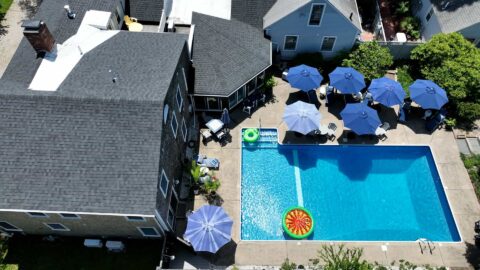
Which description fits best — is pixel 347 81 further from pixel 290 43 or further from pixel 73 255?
pixel 73 255

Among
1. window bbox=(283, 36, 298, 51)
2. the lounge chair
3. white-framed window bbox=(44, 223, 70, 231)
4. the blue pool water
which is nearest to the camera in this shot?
white-framed window bbox=(44, 223, 70, 231)

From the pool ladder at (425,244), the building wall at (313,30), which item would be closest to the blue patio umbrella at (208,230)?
the pool ladder at (425,244)

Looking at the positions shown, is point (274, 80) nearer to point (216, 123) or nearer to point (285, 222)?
point (216, 123)

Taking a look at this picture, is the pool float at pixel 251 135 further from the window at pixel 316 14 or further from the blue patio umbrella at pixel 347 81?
the window at pixel 316 14

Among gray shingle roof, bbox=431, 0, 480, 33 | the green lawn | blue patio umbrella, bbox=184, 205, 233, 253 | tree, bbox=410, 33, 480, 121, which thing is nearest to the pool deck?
blue patio umbrella, bbox=184, 205, 233, 253

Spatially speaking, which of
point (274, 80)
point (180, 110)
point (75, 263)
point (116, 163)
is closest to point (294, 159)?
point (274, 80)

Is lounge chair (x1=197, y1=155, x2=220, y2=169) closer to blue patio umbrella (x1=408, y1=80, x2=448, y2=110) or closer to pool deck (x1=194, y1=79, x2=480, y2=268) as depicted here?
pool deck (x1=194, y1=79, x2=480, y2=268)
